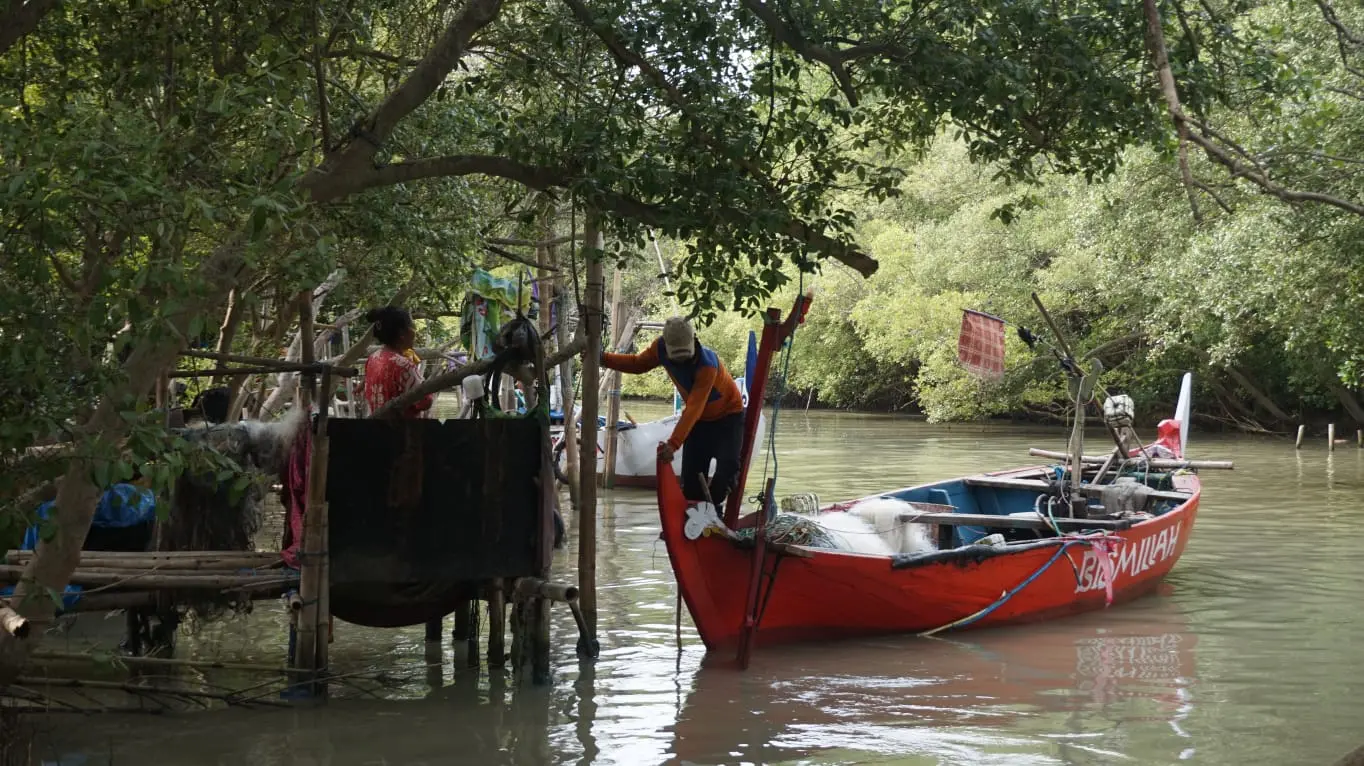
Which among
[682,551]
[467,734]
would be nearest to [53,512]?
[467,734]

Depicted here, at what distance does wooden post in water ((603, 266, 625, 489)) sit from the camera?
62.8 ft

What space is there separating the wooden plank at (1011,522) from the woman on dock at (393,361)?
13.4 ft

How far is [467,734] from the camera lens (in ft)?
22.8

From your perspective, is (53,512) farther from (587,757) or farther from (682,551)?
(682,551)

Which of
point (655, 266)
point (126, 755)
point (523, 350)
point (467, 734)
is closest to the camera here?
point (126, 755)

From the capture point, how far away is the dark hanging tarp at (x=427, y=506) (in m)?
7.13

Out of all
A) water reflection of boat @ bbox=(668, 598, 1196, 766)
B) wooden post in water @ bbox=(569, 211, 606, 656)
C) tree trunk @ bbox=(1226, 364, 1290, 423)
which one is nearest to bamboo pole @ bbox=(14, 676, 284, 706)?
wooden post in water @ bbox=(569, 211, 606, 656)

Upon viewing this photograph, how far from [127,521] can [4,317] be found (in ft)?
11.2

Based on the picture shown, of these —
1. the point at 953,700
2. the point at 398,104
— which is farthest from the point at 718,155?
the point at 953,700

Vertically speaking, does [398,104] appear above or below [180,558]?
above

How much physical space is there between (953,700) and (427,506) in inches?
126

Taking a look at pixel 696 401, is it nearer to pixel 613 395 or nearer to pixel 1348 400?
pixel 613 395

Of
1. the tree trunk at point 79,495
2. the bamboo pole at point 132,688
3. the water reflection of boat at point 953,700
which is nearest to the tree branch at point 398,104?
the tree trunk at point 79,495

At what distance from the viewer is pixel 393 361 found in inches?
304
